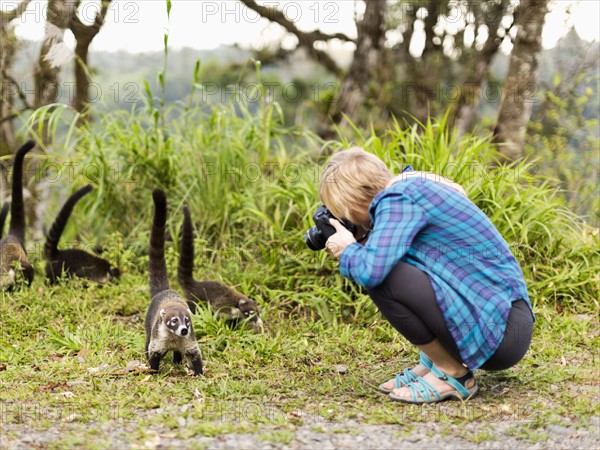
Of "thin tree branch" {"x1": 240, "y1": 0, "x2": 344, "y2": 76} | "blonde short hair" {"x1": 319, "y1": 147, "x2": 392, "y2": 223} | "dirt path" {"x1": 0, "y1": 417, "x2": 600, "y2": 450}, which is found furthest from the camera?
"thin tree branch" {"x1": 240, "y1": 0, "x2": 344, "y2": 76}

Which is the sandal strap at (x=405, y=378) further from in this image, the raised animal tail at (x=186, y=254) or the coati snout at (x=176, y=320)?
the raised animal tail at (x=186, y=254)

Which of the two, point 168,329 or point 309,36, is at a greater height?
point 309,36

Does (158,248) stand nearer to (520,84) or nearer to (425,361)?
(425,361)

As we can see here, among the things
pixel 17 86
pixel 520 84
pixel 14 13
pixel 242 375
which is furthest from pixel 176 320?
pixel 14 13

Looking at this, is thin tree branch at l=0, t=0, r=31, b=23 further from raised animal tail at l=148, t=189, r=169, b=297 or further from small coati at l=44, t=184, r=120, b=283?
raised animal tail at l=148, t=189, r=169, b=297

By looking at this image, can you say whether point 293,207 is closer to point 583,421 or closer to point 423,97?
point 583,421

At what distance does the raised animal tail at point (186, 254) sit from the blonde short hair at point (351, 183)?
4.27ft

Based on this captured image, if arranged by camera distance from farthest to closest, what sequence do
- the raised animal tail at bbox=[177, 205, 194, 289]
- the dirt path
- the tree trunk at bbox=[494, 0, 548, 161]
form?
the tree trunk at bbox=[494, 0, 548, 161]
the raised animal tail at bbox=[177, 205, 194, 289]
the dirt path

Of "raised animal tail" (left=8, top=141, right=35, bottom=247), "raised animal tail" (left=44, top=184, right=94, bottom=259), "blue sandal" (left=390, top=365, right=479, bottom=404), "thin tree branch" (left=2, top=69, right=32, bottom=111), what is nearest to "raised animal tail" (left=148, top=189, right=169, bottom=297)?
"raised animal tail" (left=44, top=184, right=94, bottom=259)

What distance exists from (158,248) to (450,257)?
1.87 m

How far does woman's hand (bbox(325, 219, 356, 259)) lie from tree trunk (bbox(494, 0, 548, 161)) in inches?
147

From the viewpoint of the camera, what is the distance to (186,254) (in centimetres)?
444

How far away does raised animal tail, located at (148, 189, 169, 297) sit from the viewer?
158 inches

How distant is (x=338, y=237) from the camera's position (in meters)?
3.09
